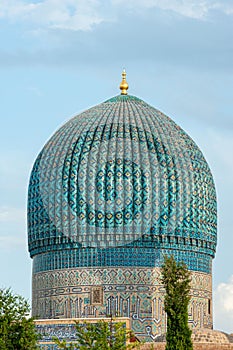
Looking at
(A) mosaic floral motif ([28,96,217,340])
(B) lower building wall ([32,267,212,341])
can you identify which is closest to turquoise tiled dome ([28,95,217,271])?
(A) mosaic floral motif ([28,96,217,340])

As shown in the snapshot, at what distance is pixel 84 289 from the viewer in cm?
3288

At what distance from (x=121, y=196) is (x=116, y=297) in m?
2.49

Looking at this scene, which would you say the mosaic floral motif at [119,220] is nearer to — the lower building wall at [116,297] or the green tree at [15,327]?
the lower building wall at [116,297]

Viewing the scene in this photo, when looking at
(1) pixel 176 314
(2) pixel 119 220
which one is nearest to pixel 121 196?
(2) pixel 119 220

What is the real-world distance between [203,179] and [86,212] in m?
3.33

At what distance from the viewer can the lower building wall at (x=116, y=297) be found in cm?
3256

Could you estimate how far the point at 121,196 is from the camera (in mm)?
32781

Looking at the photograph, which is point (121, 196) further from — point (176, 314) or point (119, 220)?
point (176, 314)

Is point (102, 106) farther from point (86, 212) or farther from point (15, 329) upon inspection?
point (15, 329)

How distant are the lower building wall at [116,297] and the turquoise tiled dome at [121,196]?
290mm

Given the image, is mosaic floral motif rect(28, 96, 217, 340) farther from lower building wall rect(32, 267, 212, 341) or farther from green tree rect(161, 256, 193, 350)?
green tree rect(161, 256, 193, 350)

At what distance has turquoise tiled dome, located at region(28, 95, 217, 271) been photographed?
3288 cm

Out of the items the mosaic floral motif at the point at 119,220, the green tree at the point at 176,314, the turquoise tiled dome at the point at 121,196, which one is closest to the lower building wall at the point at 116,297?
the mosaic floral motif at the point at 119,220

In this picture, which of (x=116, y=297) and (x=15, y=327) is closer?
(x=15, y=327)
